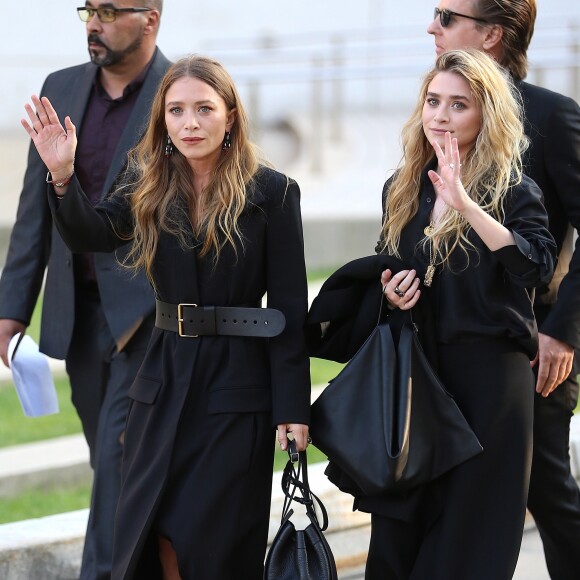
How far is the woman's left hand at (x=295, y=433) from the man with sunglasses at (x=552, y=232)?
77 centimetres

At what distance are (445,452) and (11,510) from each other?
318cm

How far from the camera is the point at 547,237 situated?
348cm

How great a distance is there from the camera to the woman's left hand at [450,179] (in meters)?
3.33

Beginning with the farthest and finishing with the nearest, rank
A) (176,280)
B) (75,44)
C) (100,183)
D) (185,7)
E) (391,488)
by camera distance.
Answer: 1. (185,7)
2. (75,44)
3. (100,183)
4. (176,280)
5. (391,488)

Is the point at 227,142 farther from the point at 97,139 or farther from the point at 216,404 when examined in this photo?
the point at 97,139

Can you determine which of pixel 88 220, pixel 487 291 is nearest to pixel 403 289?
pixel 487 291

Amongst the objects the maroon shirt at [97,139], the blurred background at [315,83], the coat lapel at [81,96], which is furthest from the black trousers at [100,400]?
Answer: the blurred background at [315,83]

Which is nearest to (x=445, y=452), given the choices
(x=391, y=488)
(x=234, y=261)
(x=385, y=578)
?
(x=391, y=488)

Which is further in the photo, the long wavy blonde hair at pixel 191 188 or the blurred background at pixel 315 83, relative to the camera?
the blurred background at pixel 315 83

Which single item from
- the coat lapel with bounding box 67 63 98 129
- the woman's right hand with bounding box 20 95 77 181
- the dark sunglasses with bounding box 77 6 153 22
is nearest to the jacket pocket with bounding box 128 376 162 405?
the woman's right hand with bounding box 20 95 77 181

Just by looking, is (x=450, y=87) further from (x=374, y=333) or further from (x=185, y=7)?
(x=185, y=7)

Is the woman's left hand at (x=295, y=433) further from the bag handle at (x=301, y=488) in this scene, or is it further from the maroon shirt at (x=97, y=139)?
the maroon shirt at (x=97, y=139)

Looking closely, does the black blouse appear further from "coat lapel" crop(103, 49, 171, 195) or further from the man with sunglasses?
"coat lapel" crop(103, 49, 171, 195)

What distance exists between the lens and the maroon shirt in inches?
181
